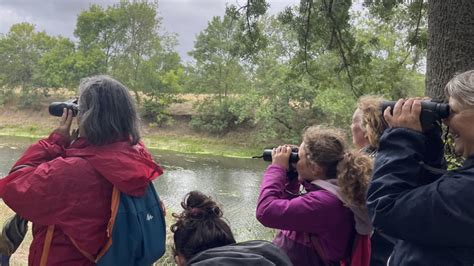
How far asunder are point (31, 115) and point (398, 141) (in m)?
34.0

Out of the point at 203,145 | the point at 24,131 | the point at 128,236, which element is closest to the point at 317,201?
the point at 128,236

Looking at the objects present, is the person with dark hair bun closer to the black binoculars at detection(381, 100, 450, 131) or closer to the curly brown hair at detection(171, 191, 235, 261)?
the curly brown hair at detection(171, 191, 235, 261)

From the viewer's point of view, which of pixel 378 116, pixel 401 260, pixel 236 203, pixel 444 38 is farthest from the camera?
pixel 236 203

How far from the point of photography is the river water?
9.55 metres

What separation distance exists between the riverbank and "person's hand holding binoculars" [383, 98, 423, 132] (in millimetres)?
23591

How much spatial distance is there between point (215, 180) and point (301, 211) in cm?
1478

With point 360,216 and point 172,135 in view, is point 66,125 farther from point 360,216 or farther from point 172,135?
point 172,135

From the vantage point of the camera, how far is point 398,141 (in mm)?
1516

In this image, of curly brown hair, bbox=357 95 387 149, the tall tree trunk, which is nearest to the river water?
the tall tree trunk

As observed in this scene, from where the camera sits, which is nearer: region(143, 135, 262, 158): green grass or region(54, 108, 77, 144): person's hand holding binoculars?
region(54, 108, 77, 144): person's hand holding binoculars

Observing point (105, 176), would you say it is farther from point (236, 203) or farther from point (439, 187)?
point (236, 203)

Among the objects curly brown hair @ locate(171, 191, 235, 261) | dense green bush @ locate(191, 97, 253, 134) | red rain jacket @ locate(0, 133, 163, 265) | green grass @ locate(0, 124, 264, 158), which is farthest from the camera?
dense green bush @ locate(191, 97, 253, 134)

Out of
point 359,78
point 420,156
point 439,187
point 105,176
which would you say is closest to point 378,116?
point 420,156

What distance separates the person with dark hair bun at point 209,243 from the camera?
57.2 inches
